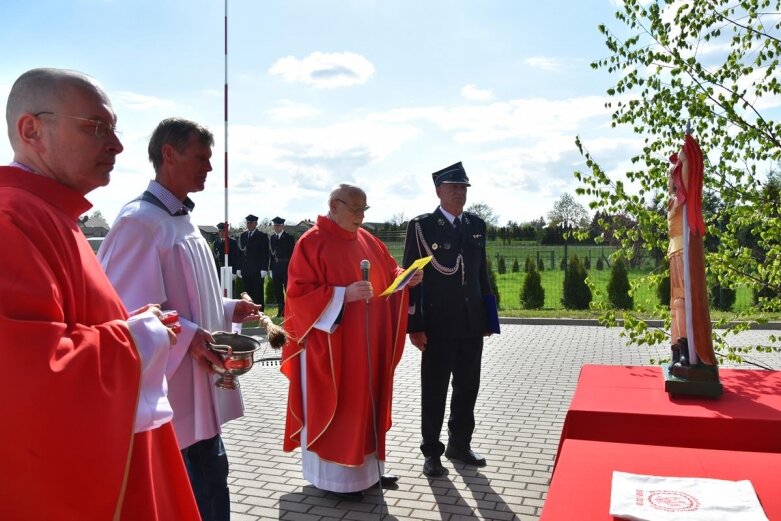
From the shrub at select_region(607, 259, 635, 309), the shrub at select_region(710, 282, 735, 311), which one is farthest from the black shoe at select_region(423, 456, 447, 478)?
the shrub at select_region(710, 282, 735, 311)

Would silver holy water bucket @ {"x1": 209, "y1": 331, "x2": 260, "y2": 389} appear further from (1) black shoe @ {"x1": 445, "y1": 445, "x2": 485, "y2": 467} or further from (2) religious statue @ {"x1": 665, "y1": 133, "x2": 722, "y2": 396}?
(1) black shoe @ {"x1": 445, "y1": 445, "x2": 485, "y2": 467}

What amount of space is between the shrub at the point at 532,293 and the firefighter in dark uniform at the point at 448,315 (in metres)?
11.2

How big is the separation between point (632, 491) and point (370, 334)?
269 centimetres

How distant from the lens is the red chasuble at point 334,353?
4.57 meters

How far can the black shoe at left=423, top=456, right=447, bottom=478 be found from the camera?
16.6 feet

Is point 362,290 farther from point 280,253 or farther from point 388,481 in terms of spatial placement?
point 280,253

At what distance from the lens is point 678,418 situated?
3.17 m

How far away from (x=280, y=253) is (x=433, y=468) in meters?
11.5

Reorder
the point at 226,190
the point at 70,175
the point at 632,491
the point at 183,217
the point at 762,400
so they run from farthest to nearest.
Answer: the point at 226,190 < the point at 762,400 < the point at 183,217 < the point at 632,491 < the point at 70,175

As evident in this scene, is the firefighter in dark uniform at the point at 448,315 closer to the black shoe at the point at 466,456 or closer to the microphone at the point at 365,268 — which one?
the black shoe at the point at 466,456

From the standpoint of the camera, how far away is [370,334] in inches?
185

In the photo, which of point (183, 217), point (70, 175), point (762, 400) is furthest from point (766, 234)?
point (70, 175)

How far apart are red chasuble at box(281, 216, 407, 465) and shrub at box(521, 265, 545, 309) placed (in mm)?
12088

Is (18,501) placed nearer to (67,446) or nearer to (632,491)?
(67,446)
